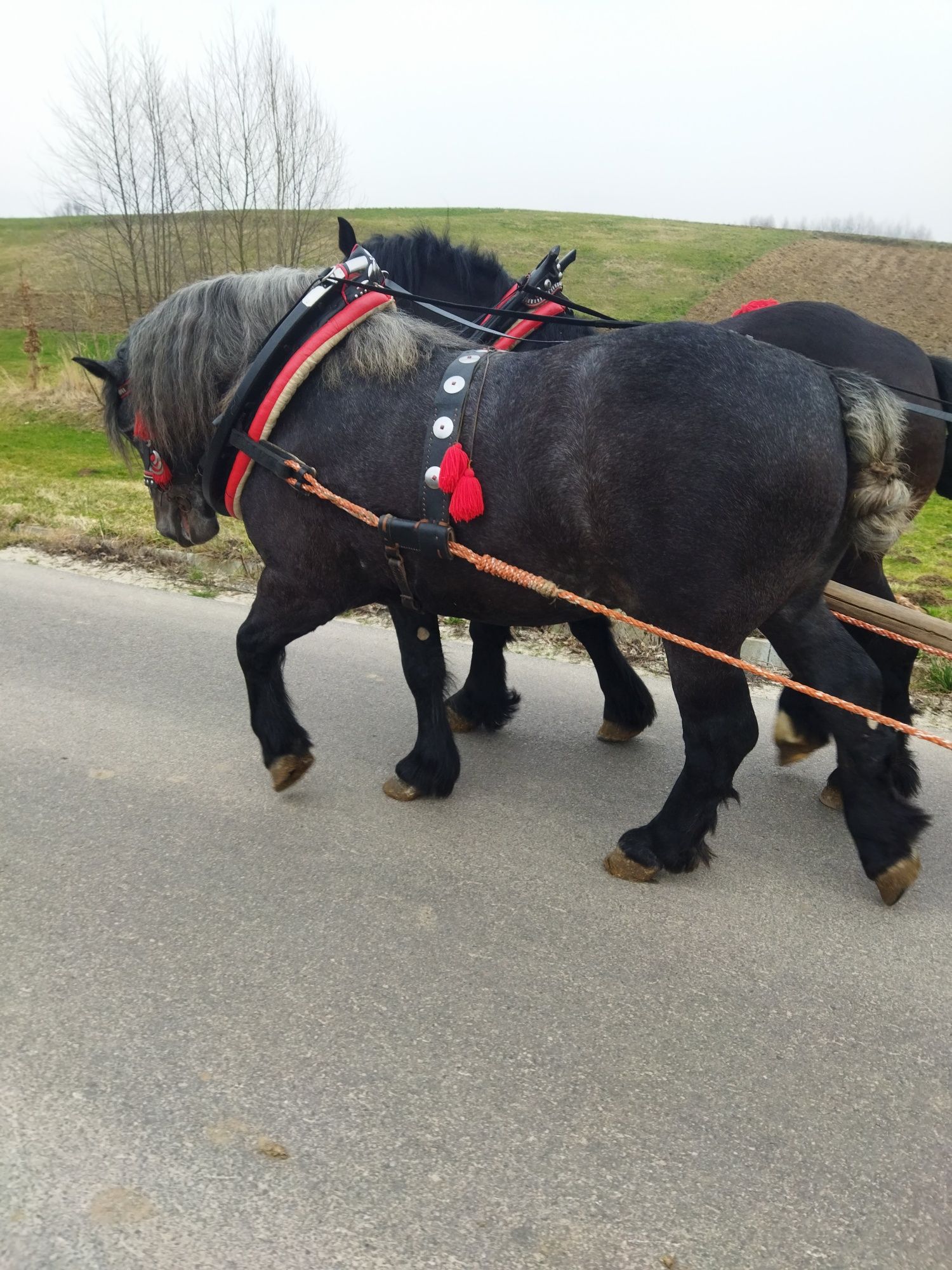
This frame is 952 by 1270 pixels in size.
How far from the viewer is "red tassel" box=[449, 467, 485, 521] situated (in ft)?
8.30

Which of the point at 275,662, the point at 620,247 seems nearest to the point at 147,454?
the point at 275,662

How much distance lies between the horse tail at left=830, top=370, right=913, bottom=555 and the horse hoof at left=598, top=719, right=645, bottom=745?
1322 mm

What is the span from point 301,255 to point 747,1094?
17.1 meters

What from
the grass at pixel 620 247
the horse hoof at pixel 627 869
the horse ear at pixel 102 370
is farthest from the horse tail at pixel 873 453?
the grass at pixel 620 247

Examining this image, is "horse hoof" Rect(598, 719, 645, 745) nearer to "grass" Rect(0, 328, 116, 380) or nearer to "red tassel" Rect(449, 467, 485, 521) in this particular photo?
"red tassel" Rect(449, 467, 485, 521)

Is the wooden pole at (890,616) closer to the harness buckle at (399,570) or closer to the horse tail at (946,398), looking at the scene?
the horse tail at (946,398)

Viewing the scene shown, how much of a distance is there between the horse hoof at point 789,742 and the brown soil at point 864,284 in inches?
743

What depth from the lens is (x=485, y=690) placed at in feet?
12.4

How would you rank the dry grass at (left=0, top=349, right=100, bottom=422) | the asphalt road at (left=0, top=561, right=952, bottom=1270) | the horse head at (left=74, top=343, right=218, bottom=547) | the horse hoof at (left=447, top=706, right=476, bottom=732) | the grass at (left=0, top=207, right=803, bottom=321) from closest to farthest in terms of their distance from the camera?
the asphalt road at (left=0, top=561, right=952, bottom=1270) < the horse head at (left=74, top=343, right=218, bottom=547) < the horse hoof at (left=447, top=706, right=476, bottom=732) < the dry grass at (left=0, top=349, right=100, bottom=422) < the grass at (left=0, top=207, right=803, bottom=321)

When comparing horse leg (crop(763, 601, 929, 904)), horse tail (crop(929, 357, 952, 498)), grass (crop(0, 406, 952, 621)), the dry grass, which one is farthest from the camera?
the dry grass

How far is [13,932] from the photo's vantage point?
2.40m

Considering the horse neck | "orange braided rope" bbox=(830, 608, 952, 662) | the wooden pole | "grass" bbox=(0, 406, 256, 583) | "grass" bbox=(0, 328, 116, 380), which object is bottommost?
"grass" bbox=(0, 328, 116, 380)

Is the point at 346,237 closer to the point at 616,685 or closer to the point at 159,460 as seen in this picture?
the point at 159,460

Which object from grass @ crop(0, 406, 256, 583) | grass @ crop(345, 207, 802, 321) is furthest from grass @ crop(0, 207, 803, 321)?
grass @ crop(0, 406, 256, 583)
